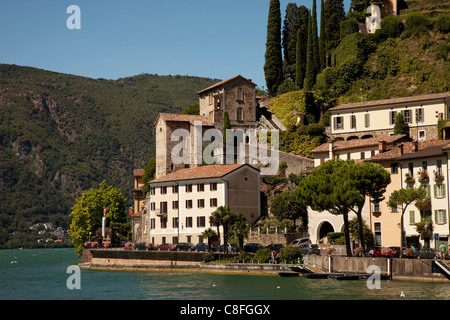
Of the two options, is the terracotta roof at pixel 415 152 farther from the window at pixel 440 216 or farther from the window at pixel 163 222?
the window at pixel 163 222

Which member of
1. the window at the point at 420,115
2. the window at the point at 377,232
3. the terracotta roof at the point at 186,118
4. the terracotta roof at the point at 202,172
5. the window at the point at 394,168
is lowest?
the window at the point at 377,232

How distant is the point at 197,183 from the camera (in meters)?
86.1

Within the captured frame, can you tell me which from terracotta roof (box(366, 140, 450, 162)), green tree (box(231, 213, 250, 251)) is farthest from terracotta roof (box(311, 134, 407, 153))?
green tree (box(231, 213, 250, 251))

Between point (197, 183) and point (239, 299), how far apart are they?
4044 cm

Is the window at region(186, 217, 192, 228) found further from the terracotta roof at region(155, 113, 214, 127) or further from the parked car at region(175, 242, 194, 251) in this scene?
the terracotta roof at region(155, 113, 214, 127)

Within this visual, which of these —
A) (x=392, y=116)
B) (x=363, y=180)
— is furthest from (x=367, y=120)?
(x=363, y=180)

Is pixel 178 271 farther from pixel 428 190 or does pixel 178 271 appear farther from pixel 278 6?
pixel 278 6

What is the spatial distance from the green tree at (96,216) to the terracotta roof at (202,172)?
13.7 meters

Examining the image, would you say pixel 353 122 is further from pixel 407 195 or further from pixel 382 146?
pixel 407 195

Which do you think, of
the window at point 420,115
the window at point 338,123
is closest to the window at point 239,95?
the window at point 338,123

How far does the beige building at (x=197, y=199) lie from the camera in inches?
3305

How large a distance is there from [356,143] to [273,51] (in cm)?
3410

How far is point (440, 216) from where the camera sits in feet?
205
